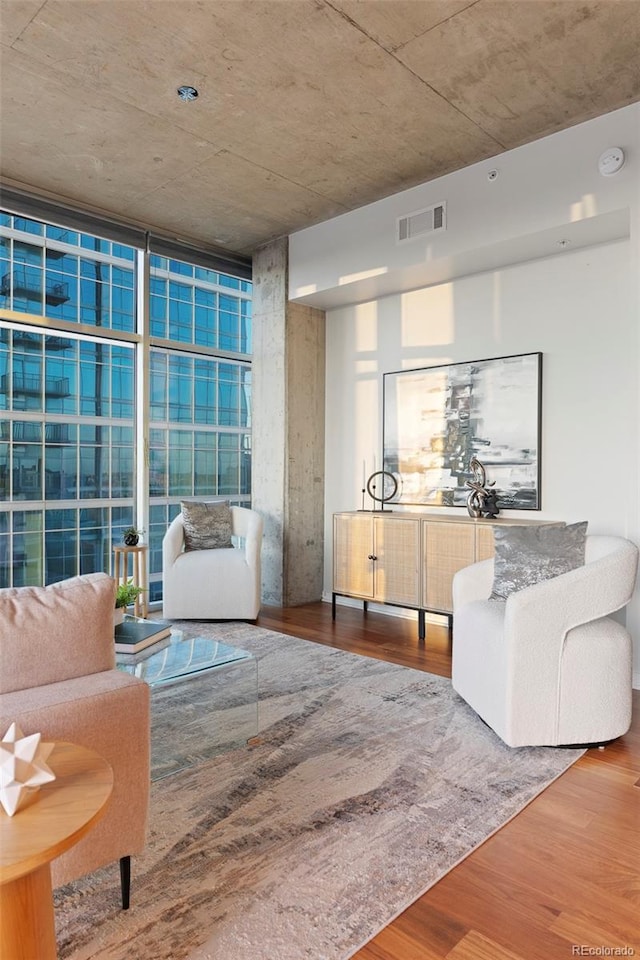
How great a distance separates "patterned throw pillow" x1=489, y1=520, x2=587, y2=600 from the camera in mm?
3137

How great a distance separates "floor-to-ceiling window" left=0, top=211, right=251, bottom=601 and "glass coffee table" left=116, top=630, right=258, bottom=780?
2417 millimetres

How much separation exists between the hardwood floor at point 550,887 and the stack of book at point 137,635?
1507 mm

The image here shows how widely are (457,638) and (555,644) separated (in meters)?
0.64

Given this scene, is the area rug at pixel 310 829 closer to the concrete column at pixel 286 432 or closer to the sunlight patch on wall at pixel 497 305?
the concrete column at pixel 286 432

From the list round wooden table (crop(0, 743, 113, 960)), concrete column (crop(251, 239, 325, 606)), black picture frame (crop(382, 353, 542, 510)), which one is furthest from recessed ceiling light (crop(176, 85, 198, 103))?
round wooden table (crop(0, 743, 113, 960))

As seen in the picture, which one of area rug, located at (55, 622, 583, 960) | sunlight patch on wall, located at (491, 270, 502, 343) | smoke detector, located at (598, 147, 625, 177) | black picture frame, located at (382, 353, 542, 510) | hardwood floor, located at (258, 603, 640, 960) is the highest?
smoke detector, located at (598, 147, 625, 177)

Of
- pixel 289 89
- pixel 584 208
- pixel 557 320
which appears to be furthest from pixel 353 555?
pixel 289 89

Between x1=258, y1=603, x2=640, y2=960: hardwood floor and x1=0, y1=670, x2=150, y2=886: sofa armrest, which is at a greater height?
x1=0, y1=670, x2=150, y2=886: sofa armrest

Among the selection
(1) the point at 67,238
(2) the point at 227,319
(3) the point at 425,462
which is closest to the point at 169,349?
(2) the point at 227,319

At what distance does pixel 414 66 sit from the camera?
320cm

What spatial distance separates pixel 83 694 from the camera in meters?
1.65

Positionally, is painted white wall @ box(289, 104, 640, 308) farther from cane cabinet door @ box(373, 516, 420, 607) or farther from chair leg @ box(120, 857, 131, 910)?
chair leg @ box(120, 857, 131, 910)

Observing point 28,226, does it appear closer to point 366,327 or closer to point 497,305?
point 366,327

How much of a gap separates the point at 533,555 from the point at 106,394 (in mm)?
3543
